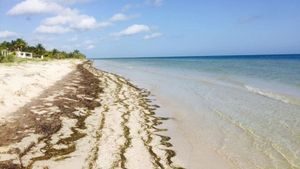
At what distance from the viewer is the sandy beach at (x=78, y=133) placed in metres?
9.45

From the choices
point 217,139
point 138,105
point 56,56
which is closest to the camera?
point 217,139

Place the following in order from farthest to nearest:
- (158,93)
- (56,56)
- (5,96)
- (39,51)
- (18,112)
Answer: (56,56), (39,51), (158,93), (5,96), (18,112)

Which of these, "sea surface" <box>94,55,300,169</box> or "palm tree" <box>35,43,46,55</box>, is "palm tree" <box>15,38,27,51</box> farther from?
"sea surface" <box>94,55,300,169</box>

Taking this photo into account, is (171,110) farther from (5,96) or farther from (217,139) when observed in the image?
(5,96)

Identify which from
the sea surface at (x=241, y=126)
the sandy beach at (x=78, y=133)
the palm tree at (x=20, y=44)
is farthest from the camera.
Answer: the palm tree at (x=20, y=44)

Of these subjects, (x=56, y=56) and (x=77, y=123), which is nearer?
(x=77, y=123)

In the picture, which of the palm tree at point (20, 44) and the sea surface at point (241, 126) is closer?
the sea surface at point (241, 126)

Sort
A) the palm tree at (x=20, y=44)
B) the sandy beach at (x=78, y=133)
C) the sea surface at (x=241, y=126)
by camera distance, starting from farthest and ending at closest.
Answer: the palm tree at (x=20, y=44) < the sea surface at (x=241, y=126) < the sandy beach at (x=78, y=133)

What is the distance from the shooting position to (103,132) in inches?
489

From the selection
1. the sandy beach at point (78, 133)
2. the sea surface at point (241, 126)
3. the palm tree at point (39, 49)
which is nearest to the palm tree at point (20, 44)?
the palm tree at point (39, 49)

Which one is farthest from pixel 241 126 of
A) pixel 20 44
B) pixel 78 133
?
pixel 20 44

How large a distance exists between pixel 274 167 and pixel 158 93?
16.4 m

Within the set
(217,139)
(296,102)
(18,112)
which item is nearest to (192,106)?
(296,102)

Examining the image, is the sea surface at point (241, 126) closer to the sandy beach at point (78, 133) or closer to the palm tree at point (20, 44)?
the sandy beach at point (78, 133)
